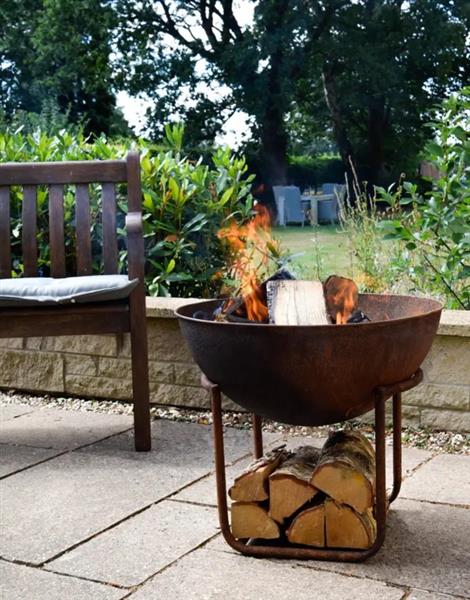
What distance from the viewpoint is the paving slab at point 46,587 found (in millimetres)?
2000

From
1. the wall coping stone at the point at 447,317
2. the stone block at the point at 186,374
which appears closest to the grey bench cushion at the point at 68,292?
the wall coping stone at the point at 447,317

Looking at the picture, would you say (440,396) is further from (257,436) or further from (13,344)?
(13,344)

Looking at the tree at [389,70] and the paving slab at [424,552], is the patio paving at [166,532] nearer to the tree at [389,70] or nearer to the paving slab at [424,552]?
the paving slab at [424,552]

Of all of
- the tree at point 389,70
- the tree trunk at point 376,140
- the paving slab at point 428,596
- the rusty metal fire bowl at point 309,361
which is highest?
the tree at point 389,70

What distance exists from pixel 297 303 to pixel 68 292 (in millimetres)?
1031

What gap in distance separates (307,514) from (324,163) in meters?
22.7

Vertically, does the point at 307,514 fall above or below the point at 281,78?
below

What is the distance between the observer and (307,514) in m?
2.22

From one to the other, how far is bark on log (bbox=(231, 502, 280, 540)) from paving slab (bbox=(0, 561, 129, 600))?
38 centimetres

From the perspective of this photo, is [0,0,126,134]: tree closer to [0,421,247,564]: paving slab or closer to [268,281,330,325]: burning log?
[0,421,247,564]: paving slab

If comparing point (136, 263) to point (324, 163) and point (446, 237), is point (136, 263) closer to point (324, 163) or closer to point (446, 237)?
point (446, 237)

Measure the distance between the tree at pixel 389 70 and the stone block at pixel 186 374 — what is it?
1856 cm

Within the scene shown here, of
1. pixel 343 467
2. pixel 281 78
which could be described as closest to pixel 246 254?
pixel 343 467

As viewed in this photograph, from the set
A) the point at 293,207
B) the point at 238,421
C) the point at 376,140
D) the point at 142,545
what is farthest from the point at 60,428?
the point at 376,140
